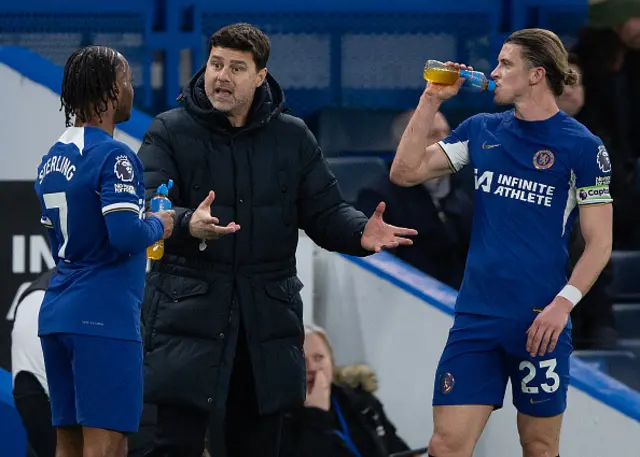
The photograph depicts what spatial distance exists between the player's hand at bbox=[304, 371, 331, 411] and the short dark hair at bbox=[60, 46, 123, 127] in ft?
6.54

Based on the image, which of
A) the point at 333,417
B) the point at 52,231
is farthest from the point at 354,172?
the point at 52,231

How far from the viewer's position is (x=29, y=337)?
5.16 meters

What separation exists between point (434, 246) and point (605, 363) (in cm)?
98

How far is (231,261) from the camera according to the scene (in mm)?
4094

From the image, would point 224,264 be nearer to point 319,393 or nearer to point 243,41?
point 243,41

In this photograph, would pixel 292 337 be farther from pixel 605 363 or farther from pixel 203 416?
pixel 605 363

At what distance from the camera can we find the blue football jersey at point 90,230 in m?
3.53

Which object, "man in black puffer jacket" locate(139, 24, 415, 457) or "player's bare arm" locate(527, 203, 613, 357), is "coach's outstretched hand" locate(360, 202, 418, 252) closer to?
"man in black puffer jacket" locate(139, 24, 415, 457)

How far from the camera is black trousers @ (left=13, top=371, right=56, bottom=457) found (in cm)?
509

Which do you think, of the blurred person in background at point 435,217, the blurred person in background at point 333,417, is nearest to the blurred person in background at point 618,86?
the blurred person in background at point 435,217

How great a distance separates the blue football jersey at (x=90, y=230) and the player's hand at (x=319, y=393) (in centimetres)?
172

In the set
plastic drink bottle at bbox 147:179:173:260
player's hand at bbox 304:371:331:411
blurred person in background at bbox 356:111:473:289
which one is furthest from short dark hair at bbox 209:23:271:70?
blurred person in background at bbox 356:111:473:289

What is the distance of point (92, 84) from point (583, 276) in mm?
1580

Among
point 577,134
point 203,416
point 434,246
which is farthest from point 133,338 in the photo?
point 434,246
